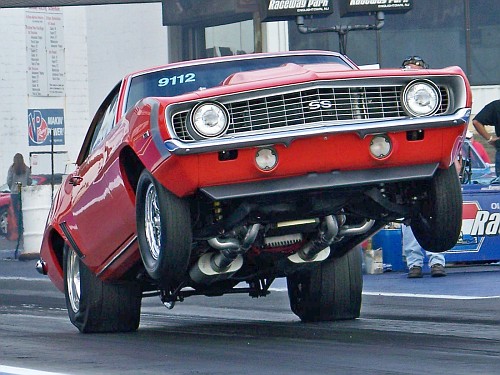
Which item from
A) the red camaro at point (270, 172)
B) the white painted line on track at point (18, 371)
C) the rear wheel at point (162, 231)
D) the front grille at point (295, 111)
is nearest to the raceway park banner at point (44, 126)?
the red camaro at point (270, 172)

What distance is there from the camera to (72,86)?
3816cm

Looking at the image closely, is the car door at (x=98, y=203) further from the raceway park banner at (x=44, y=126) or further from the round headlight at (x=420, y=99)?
the raceway park banner at (x=44, y=126)

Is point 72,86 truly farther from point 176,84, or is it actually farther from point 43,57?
point 176,84

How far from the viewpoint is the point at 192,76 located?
8.93 meters

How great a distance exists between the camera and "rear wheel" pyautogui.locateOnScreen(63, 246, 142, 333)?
9.07m

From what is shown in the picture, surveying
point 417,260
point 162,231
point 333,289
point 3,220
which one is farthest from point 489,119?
point 3,220

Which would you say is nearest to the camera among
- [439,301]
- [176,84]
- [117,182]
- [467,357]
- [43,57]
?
[467,357]

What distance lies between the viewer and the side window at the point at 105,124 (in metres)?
9.23

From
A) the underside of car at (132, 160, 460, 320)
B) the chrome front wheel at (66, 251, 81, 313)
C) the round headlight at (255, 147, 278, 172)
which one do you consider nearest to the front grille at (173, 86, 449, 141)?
the round headlight at (255, 147, 278, 172)

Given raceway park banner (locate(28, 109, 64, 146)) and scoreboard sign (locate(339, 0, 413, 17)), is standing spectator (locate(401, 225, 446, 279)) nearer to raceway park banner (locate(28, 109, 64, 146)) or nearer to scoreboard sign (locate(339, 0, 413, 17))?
scoreboard sign (locate(339, 0, 413, 17))

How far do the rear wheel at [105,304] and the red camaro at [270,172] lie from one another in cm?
20

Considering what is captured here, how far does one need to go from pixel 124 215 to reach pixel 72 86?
30.3 m

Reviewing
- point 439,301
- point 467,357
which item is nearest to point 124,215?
point 467,357

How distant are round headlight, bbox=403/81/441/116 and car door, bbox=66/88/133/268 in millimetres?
1767
